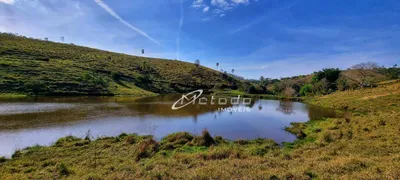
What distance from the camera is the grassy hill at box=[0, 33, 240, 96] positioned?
152 ft

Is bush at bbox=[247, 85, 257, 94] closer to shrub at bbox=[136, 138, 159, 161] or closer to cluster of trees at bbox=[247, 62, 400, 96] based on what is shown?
cluster of trees at bbox=[247, 62, 400, 96]

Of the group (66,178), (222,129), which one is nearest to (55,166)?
(66,178)

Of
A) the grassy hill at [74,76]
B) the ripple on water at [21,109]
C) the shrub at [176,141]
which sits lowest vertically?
the shrub at [176,141]

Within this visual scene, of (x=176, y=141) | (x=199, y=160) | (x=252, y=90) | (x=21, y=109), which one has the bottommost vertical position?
(x=176, y=141)

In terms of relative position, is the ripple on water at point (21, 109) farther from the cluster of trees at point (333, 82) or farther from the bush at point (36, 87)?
the cluster of trees at point (333, 82)

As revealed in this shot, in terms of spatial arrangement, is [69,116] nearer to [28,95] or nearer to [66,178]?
[66,178]

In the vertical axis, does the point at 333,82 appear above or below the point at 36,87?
above

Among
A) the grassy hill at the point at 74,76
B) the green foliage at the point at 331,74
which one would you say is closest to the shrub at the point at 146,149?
the grassy hill at the point at 74,76

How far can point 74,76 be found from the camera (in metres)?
56.9

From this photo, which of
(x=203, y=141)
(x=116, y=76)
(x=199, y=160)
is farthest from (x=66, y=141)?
(x=116, y=76)

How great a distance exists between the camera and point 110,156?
12.2 meters

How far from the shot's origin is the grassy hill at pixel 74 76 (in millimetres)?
46312

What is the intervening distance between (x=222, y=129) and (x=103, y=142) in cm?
1165

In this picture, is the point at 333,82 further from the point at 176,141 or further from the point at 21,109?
the point at 21,109
